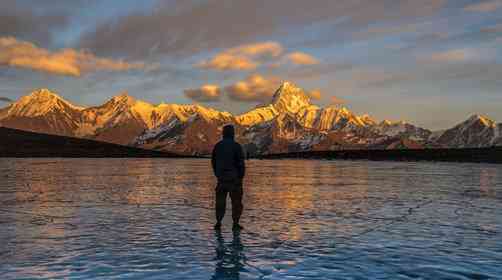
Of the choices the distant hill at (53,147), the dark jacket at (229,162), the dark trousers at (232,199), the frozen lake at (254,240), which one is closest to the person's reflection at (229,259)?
the frozen lake at (254,240)

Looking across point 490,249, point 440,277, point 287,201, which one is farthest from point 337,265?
point 287,201

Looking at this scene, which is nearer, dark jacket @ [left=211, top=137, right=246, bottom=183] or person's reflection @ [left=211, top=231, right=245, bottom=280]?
person's reflection @ [left=211, top=231, right=245, bottom=280]

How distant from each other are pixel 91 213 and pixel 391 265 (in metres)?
11.3

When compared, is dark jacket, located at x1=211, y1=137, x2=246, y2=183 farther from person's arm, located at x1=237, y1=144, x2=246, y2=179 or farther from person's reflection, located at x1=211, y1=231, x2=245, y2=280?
person's reflection, located at x1=211, y1=231, x2=245, y2=280

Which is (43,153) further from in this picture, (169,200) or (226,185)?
(226,185)

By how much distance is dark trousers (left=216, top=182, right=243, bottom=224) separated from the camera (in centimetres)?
1491

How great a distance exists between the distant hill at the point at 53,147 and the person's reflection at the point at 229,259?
404ft

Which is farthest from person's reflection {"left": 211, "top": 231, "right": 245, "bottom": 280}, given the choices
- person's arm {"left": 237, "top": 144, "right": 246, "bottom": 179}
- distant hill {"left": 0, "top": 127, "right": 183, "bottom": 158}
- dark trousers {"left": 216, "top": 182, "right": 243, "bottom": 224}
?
distant hill {"left": 0, "top": 127, "right": 183, "bottom": 158}

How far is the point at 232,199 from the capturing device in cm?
1499

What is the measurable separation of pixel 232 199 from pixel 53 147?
151m

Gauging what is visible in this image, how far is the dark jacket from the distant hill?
12069 cm

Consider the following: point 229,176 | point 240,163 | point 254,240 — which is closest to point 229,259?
point 254,240

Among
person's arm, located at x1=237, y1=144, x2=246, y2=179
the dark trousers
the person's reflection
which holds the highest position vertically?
person's arm, located at x1=237, y1=144, x2=246, y2=179

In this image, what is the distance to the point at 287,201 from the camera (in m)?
22.8
